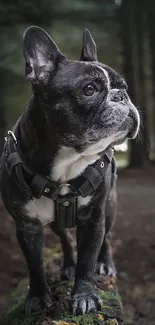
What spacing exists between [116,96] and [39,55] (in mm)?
568

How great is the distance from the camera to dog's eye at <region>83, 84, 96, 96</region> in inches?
123

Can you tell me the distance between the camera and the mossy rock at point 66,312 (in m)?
3.35

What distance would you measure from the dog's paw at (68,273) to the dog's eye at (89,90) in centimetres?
169

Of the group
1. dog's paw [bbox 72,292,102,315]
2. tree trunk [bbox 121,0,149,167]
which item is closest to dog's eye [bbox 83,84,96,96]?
dog's paw [bbox 72,292,102,315]

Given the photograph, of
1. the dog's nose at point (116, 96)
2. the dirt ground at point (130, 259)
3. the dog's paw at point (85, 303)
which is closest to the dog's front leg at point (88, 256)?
the dog's paw at point (85, 303)

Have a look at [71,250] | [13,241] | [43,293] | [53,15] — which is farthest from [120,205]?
[43,293]

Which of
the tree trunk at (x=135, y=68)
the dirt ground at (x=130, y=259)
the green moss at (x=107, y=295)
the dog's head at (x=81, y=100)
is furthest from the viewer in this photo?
the tree trunk at (x=135, y=68)

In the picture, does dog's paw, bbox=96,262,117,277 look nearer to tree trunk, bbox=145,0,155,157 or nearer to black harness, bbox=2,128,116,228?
black harness, bbox=2,128,116,228

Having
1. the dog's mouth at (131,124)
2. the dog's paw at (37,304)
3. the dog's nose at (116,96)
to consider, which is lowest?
the dog's paw at (37,304)

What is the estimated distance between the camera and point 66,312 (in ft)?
11.3

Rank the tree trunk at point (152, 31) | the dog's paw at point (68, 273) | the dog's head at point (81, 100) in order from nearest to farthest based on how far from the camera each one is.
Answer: the dog's head at point (81, 100)
the dog's paw at point (68, 273)
the tree trunk at point (152, 31)

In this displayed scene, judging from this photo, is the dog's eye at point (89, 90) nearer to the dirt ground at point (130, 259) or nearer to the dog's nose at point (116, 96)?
the dog's nose at point (116, 96)

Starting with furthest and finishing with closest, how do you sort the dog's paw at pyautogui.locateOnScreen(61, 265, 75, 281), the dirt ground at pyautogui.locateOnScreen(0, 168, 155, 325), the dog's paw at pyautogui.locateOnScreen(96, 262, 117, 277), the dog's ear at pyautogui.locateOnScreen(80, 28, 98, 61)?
the dirt ground at pyautogui.locateOnScreen(0, 168, 155, 325) < the dog's paw at pyautogui.locateOnScreen(96, 262, 117, 277) < the dog's paw at pyautogui.locateOnScreen(61, 265, 75, 281) < the dog's ear at pyautogui.locateOnScreen(80, 28, 98, 61)

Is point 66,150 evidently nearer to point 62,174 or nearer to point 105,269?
point 62,174
